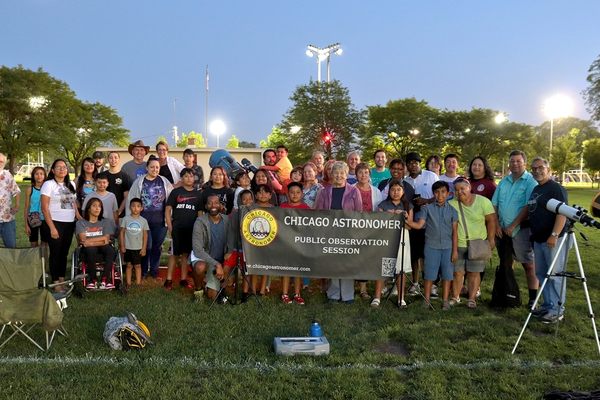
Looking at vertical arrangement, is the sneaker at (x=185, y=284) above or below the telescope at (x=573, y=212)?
Result: below

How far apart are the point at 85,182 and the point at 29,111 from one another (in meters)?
37.1

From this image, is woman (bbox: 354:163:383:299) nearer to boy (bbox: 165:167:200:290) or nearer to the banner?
the banner

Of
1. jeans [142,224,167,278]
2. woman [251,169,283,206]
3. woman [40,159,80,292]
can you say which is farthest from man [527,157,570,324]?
woman [40,159,80,292]

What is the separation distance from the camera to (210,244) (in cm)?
659

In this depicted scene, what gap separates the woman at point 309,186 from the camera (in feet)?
22.9

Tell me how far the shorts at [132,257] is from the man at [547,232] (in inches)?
216

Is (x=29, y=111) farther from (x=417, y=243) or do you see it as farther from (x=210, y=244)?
(x=417, y=243)

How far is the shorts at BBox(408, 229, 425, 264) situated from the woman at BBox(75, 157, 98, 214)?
497 centimetres

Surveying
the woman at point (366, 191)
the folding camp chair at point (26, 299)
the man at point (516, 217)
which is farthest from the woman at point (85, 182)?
the man at point (516, 217)

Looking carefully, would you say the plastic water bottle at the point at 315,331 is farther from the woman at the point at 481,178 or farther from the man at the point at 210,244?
the woman at the point at 481,178

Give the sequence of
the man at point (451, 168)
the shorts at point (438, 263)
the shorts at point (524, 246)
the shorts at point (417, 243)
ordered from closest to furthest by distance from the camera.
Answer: the shorts at point (438, 263), the shorts at point (524, 246), the shorts at point (417, 243), the man at point (451, 168)

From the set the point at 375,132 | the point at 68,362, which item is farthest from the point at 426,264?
the point at 375,132

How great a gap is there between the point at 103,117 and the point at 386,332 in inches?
1936

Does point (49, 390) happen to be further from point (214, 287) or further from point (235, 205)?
point (235, 205)
